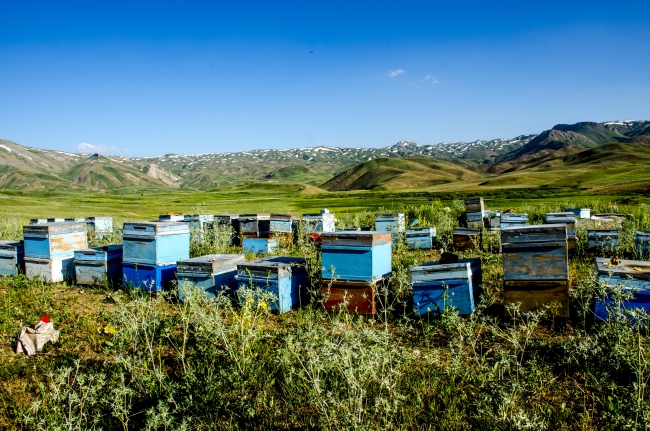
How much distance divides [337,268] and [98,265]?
570cm

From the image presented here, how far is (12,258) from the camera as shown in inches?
404

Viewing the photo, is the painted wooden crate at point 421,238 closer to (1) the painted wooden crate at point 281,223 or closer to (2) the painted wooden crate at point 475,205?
(2) the painted wooden crate at point 475,205

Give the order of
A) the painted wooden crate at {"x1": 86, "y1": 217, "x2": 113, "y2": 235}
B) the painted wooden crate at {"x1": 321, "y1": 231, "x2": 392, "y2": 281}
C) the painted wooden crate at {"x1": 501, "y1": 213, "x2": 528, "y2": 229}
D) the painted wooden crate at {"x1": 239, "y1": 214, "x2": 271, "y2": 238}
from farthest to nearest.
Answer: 1. the painted wooden crate at {"x1": 86, "y1": 217, "x2": 113, "y2": 235}
2. the painted wooden crate at {"x1": 501, "y1": 213, "x2": 528, "y2": 229}
3. the painted wooden crate at {"x1": 239, "y1": 214, "x2": 271, "y2": 238}
4. the painted wooden crate at {"x1": 321, "y1": 231, "x2": 392, "y2": 281}

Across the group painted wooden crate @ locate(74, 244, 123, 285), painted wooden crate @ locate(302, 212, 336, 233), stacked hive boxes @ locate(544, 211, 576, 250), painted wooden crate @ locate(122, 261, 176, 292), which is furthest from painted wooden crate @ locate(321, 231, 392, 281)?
painted wooden crate @ locate(302, 212, 336, 233)

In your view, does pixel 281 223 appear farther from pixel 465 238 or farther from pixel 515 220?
pixel 515 220

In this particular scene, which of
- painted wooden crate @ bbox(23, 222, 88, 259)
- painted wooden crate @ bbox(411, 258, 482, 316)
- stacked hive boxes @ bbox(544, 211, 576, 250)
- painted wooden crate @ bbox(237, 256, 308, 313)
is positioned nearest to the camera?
painted wooden crate @ bbox(411, 258, 482, 316)

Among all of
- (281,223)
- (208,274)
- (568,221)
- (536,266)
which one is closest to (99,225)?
(281,223)

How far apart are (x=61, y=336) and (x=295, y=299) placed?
379 cm

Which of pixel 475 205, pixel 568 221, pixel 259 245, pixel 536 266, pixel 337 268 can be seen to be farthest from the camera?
pixel 475 205

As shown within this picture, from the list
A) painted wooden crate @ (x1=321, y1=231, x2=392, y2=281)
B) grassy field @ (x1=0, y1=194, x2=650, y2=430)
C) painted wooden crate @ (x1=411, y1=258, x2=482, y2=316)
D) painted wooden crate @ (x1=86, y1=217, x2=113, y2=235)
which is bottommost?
grassy field @ (x1=0, y1=194, x2=650, y2=430)

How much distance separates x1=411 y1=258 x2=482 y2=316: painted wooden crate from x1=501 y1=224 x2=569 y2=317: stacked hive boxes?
1.82 ft

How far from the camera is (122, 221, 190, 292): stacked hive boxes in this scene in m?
8.29

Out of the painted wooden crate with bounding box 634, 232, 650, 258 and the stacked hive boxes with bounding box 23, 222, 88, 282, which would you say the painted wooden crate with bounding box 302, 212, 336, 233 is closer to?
the stacked hive boxes with bounding box 23, 222, 88, 282

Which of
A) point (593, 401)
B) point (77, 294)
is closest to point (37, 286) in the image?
point (77, 294)
